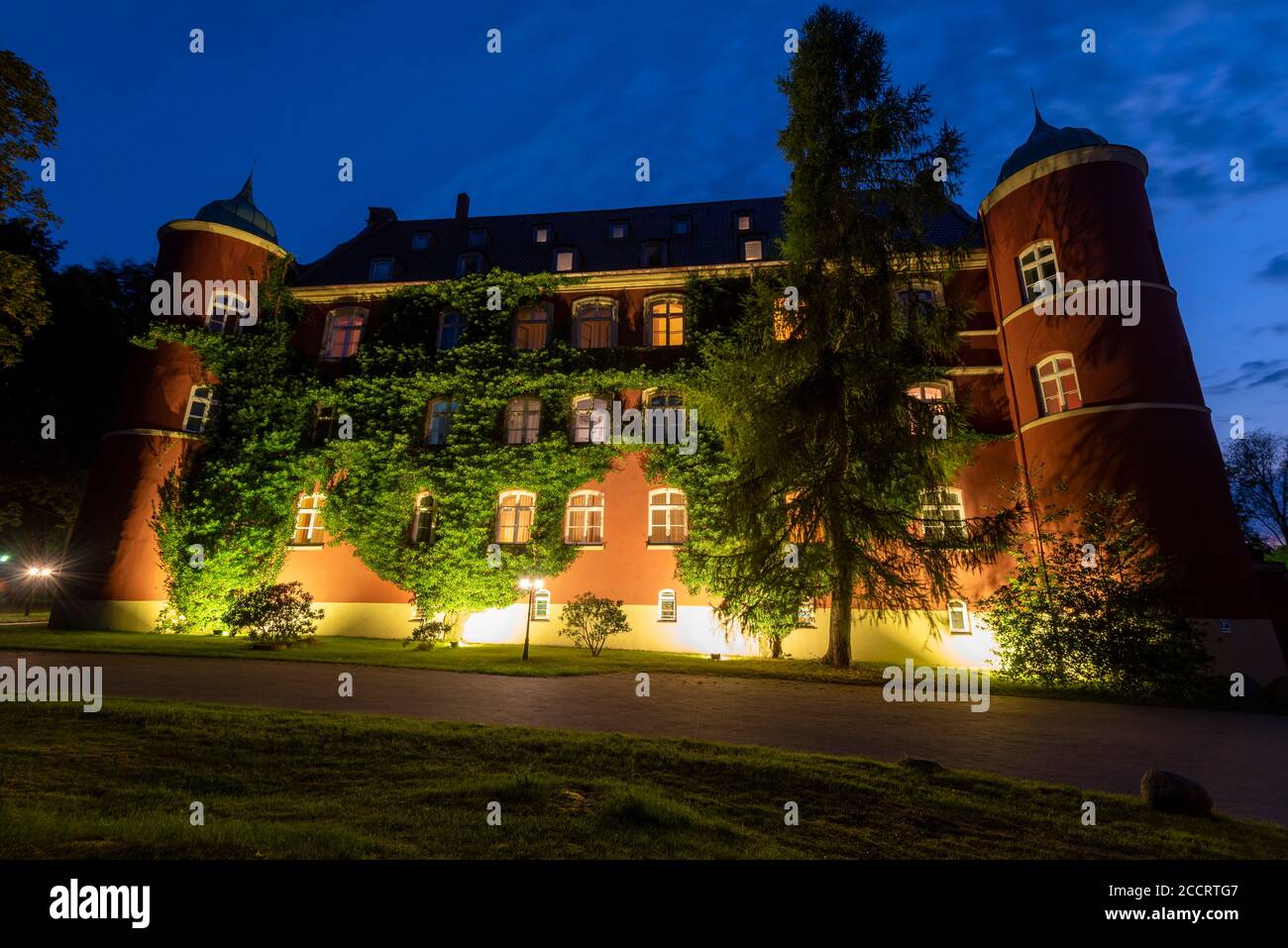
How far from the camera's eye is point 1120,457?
15.5 metres

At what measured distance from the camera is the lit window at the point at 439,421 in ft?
73.1

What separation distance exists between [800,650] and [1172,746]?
425 inches

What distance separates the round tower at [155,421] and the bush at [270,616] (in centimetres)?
648

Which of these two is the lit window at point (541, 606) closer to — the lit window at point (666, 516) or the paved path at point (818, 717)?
the lit window at point (666, 516)

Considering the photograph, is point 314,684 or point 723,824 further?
point 314,684

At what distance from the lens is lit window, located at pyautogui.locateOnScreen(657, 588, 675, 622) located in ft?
63.1

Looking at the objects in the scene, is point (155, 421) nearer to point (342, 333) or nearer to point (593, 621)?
point (342, 333)

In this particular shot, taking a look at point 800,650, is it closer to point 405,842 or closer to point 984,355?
point 984,355

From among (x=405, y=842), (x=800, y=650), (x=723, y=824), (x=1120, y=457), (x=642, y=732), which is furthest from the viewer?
(x=800, y=650)

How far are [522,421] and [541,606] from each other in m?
6.86

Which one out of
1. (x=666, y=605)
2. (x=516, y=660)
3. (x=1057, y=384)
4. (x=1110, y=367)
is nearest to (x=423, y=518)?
(x=516, y=660)

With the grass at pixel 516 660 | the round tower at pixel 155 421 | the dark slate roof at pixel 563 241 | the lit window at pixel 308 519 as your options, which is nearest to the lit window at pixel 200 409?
the round tower at pixel 155 421

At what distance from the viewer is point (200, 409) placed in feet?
72.9
